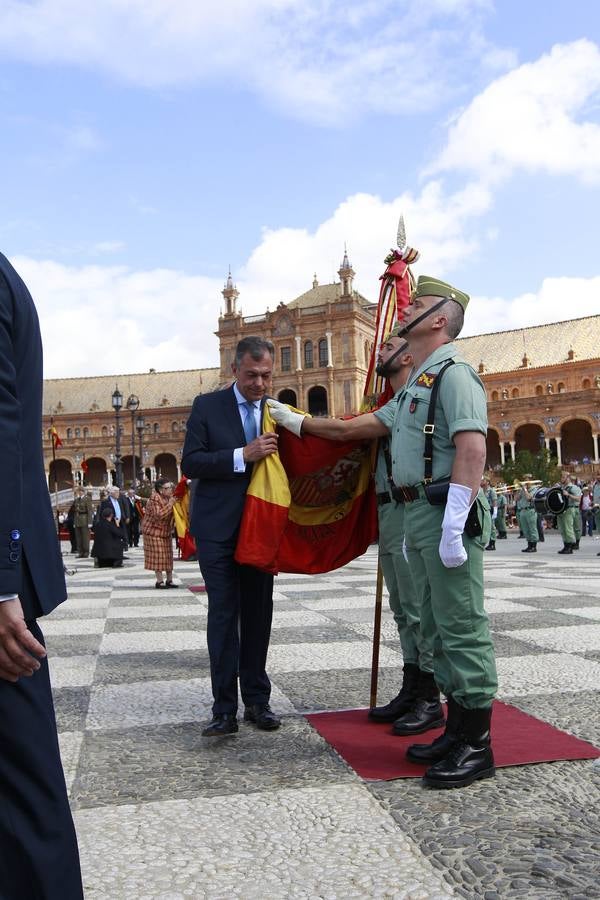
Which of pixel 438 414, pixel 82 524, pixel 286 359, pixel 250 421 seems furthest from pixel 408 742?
pixel 286 359

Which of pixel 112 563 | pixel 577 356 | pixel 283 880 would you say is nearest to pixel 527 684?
pixel 283 880

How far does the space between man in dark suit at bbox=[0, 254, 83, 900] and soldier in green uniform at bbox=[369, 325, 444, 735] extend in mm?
1823

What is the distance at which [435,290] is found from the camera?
9.97ft

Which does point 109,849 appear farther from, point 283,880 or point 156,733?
point 156,733

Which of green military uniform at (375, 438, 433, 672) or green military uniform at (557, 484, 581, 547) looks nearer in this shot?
green military uniform at (375, 438, 433, 672)

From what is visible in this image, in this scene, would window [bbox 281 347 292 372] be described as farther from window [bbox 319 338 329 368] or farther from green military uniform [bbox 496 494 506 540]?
green military uniform [bbox 496 494 506 540]

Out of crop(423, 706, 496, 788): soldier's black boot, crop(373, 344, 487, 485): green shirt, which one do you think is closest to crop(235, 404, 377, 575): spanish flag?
crop(373, 344, 487, 485): green shirt

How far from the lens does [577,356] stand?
69.4 meters

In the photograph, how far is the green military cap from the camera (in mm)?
3041

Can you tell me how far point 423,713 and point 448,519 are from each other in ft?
3.48

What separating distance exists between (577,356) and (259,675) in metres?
A: 70.6

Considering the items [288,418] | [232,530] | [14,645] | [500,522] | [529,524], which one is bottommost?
[500,522]

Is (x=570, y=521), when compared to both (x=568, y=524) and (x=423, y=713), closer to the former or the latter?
(x=568, y=524)

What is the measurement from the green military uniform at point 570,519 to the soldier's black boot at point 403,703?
1223cm
